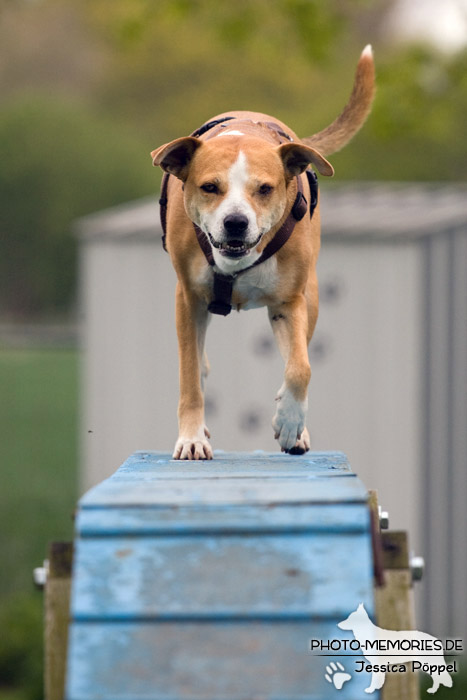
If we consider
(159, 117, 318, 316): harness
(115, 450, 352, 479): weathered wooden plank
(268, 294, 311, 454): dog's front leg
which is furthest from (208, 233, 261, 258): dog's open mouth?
(115, 450, 352, 479): weathered wooden plank

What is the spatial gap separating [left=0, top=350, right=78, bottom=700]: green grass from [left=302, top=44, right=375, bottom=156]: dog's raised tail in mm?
7529

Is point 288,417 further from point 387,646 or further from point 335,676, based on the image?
point 335,676

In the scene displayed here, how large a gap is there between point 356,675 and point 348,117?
3041 millimetres

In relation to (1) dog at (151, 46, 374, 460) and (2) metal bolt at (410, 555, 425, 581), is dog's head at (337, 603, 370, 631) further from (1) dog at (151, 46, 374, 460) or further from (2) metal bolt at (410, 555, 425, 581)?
(1) dog at (151, 46, 374, 460)

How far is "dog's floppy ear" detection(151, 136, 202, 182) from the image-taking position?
4293mm

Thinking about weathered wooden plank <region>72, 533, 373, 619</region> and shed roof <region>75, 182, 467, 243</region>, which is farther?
shed roof <region>75, 182, 467, 243</region>

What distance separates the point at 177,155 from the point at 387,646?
1.89 m

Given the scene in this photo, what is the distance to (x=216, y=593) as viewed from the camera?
3146 millimetres

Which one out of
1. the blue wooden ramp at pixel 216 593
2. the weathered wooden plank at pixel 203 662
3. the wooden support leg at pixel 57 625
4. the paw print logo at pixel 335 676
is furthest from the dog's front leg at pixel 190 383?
the paw print logo at pixel 335 676

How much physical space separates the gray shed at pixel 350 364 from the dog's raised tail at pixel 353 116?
6.55m

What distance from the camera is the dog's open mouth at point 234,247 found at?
4.15 m

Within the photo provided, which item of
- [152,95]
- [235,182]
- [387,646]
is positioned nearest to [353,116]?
[235,182]

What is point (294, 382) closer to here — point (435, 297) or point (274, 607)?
point (274, 607)

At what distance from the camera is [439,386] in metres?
12.2
